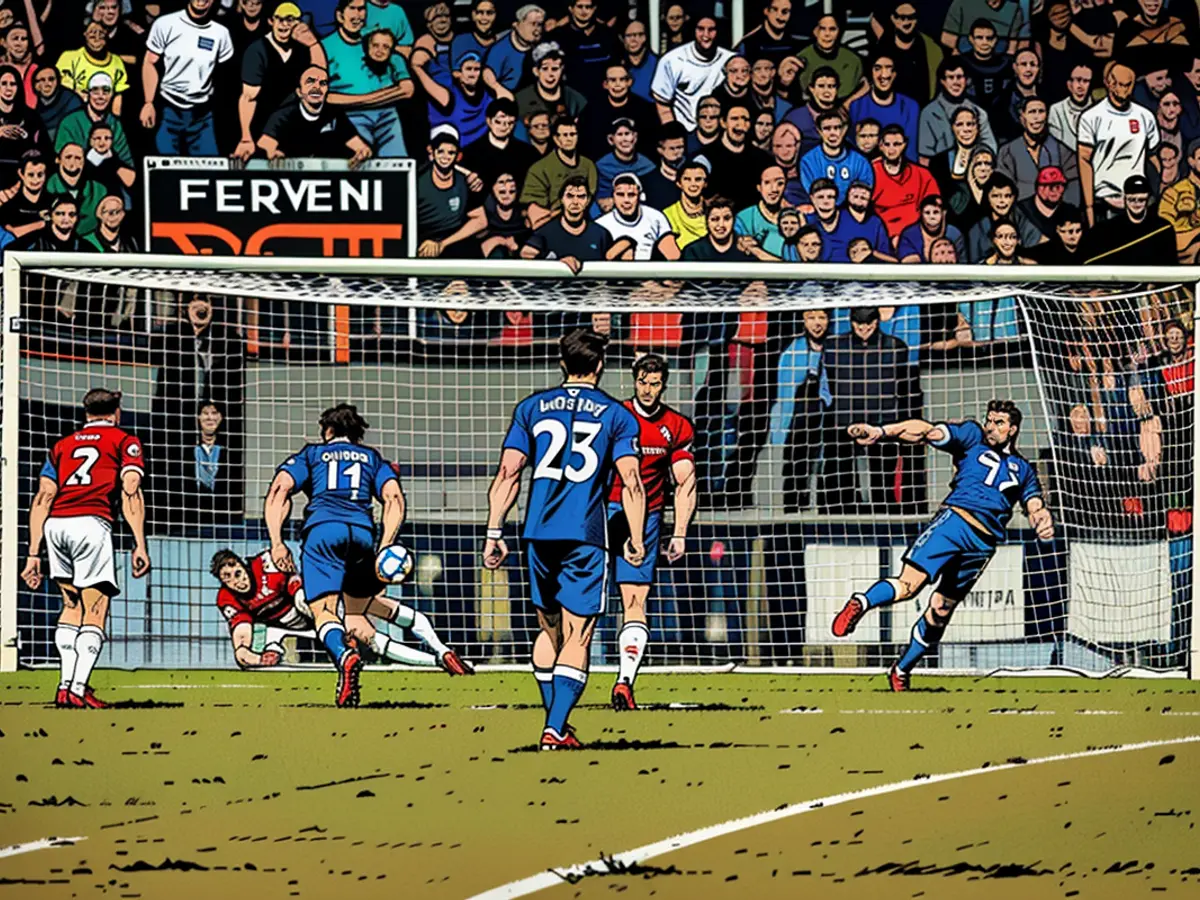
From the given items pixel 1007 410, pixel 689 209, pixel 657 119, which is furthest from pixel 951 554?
pixel 657 119

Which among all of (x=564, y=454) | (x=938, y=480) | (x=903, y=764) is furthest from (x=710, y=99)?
(x=903, y=764)

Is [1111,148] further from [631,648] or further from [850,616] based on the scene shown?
[631,648]

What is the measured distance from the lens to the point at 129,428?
6496 millimetres

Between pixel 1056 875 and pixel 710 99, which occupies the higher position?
pixel 710 99

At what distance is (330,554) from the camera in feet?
19.3

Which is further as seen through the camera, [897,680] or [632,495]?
[897,680]

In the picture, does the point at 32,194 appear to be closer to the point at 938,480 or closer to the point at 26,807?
the point at 26,807

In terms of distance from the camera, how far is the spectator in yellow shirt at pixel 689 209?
6.83 meters

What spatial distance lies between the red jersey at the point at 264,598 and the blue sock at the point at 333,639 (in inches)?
24.1

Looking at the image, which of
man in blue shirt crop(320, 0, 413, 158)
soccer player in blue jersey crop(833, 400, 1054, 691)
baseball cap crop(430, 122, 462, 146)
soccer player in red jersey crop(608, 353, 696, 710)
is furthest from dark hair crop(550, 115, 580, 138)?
soccer player in blue jersey crop(833, 400, 1054, 691)

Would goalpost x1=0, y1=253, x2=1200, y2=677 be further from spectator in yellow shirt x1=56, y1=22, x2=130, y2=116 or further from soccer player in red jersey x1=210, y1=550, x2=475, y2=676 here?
spectator in yellow shirt x1=56, y1=22, x2=130, y2=116

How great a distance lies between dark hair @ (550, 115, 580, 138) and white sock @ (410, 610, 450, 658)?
2.02 m

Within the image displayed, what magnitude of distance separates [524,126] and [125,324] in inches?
69.1

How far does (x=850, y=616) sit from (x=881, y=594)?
0.14 meters
